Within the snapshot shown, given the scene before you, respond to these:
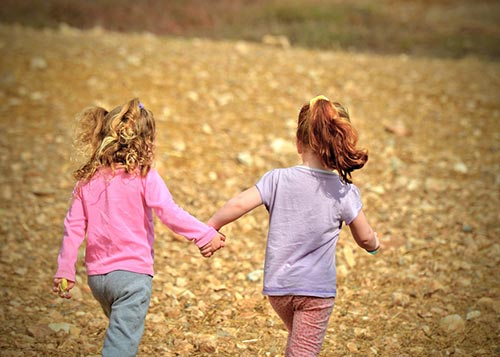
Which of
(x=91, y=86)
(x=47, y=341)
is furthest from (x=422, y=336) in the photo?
(x=91, y=86)

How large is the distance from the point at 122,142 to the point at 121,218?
0.37 m

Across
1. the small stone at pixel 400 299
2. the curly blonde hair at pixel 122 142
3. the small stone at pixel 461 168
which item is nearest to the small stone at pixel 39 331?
the curly blonde hair at pixel 122 142

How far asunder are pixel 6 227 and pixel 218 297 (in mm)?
2145

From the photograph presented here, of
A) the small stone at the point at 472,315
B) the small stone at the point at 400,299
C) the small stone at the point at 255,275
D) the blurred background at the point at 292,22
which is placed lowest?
the small stone at the point at 472,315

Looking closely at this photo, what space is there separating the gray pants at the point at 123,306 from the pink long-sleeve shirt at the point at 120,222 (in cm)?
5

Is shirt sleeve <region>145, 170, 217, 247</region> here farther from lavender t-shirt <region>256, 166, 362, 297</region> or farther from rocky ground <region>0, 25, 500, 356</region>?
rocky ground <region>0, 25, 500, 356</region>

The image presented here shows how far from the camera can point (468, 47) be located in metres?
15.1

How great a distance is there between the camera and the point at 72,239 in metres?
3.46

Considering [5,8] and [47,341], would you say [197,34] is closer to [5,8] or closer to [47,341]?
[5,8]

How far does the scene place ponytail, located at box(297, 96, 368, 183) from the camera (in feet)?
10.7

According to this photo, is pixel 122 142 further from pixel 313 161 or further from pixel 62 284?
pixel 313 161

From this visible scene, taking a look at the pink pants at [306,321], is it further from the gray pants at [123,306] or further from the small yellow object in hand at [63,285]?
the small yellow object in hand at [63,285]

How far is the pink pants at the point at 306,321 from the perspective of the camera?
11.0 ft

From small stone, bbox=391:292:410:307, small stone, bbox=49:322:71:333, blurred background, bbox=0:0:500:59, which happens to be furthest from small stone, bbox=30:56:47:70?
small stone, bbox=391:292:410:307
